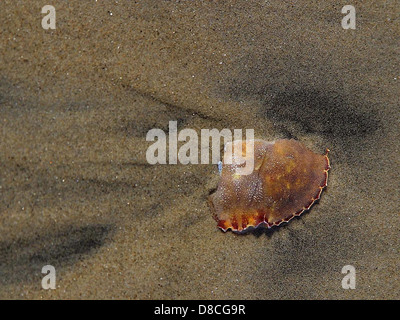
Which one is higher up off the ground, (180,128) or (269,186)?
Result: (180,128)

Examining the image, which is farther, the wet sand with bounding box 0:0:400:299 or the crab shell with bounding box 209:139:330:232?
the crab shell with bounding box 209:139:330:232

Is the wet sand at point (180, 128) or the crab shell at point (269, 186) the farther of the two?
the crab shell at point (269, 186)

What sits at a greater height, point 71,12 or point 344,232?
point 71,12
